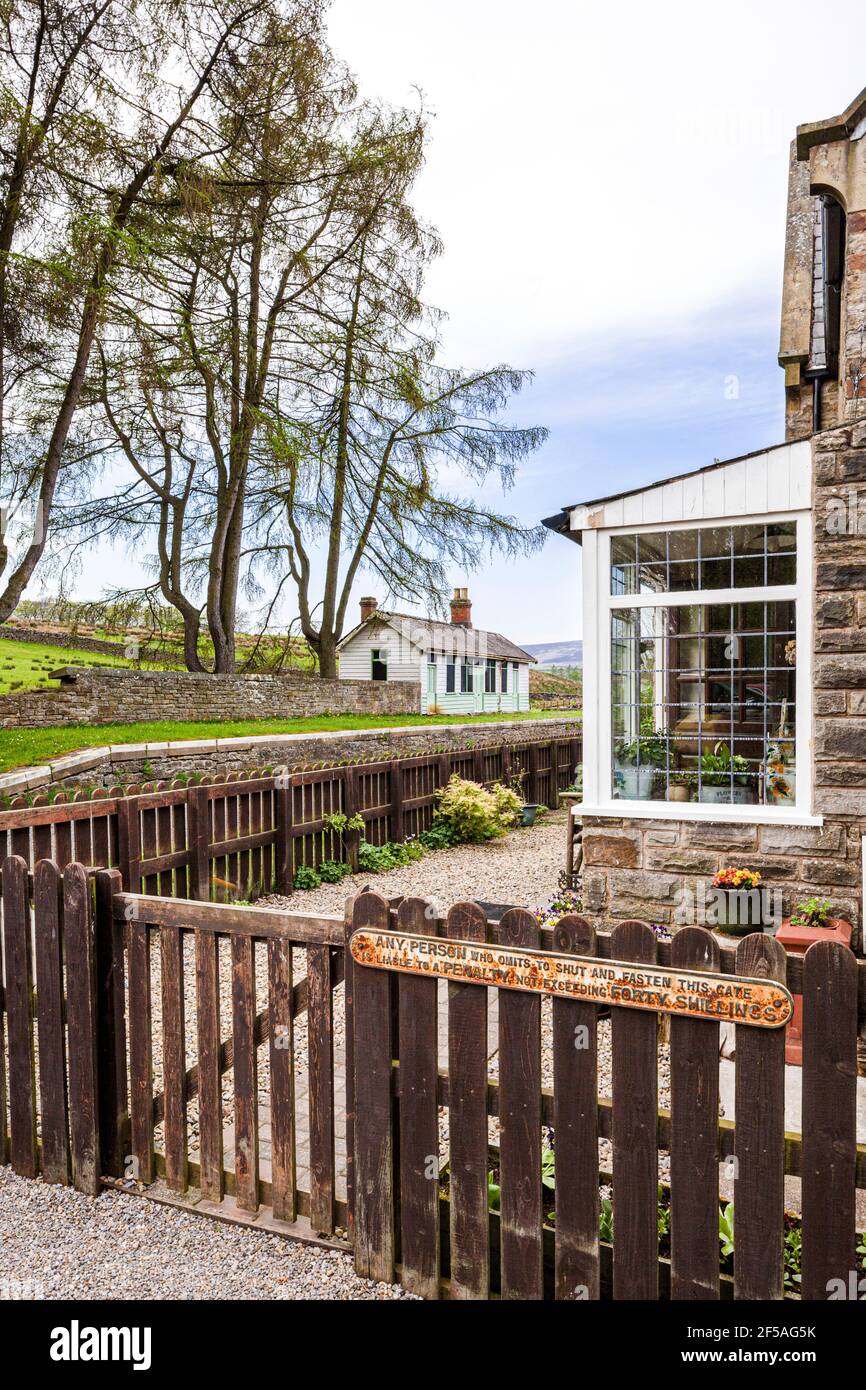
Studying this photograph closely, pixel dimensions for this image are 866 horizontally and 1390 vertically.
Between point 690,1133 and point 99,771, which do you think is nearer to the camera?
point 690,1133

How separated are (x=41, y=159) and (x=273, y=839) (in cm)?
1079

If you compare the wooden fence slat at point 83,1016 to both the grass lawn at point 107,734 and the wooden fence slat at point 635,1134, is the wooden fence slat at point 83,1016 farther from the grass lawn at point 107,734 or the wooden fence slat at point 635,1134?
the grass lawn at point 107,734

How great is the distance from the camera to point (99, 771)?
8.77m

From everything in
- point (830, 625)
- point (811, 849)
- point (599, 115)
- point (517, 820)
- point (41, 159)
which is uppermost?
point (41, 159)

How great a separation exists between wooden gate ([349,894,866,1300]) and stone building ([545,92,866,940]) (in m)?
3.36

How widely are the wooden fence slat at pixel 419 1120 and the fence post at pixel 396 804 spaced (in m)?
7.66

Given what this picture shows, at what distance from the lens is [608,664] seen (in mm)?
5707

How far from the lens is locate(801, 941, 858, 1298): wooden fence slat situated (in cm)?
177

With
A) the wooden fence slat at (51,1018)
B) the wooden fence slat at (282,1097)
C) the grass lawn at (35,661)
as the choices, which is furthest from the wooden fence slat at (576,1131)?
the grass lawn at (35,661)

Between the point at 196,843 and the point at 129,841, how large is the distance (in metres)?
0.77

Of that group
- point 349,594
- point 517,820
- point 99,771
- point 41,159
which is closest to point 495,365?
point 349,594

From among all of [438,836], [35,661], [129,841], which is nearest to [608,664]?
[129,841]
